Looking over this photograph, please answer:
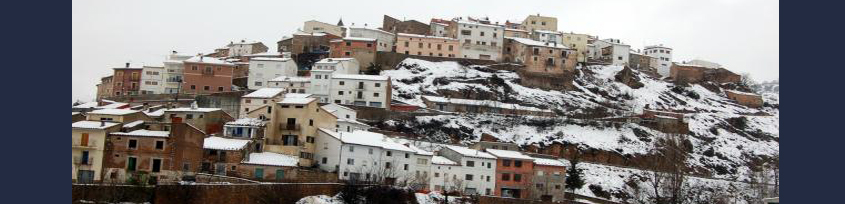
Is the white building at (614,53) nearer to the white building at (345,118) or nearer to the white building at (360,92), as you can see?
the white building at (360,92)

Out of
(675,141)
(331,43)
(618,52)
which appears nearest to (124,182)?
(331,43)

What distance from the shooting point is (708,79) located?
111250 millimetres

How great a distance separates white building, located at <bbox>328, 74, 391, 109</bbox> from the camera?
76.8m

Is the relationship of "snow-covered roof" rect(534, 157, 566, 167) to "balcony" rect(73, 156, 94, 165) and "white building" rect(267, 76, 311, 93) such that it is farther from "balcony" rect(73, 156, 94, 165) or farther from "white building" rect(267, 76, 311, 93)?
"balcony" rect(73, 156, 94, 165)

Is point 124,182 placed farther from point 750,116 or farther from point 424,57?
point 750,116

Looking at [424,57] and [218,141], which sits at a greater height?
[424,57]

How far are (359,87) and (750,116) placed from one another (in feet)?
163

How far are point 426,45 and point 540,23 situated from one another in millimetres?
26496

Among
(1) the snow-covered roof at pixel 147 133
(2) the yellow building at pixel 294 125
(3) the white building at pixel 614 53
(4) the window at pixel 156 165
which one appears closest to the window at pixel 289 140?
(2) the yellow building at pixel 294 125

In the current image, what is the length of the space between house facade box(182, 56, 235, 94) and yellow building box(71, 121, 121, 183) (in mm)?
27506

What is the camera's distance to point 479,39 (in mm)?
99938

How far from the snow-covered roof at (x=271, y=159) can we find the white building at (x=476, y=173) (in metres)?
12.2

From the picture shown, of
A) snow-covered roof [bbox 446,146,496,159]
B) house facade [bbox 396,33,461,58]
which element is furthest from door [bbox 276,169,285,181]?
house facade [bbox 396,33,461,58]

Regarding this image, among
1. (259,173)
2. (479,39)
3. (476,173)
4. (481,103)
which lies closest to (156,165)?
(259,173)
